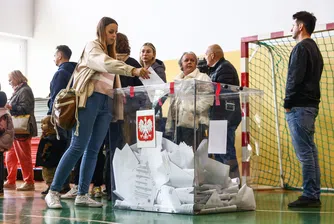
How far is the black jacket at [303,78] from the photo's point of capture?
3.96 metres

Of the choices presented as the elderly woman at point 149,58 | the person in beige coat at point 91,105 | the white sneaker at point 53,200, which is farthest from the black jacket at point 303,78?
the white sneaker at point 53,200

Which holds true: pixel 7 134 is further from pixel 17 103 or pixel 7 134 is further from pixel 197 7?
pixel 197 7

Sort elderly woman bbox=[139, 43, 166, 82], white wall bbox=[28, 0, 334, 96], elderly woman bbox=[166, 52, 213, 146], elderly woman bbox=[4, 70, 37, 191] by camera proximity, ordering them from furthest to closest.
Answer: white wall bbox=[28, 0, 334, 96], elderly woman bbox=[4, 70, 37, 191], elderly woman bbox=[139, 43, 166, 82], elderly woman bbox=[166, 52, 213, 146]

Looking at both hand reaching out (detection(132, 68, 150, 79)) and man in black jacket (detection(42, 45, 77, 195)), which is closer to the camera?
hand reaching out (detection(132, 68, 150, 79))

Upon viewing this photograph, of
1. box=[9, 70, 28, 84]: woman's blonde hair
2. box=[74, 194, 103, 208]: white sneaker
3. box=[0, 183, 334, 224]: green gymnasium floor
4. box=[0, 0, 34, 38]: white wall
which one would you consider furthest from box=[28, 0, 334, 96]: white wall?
box=[74, 194, 103, 208]: white sneaker

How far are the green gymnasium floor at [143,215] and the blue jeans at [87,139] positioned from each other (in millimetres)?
235

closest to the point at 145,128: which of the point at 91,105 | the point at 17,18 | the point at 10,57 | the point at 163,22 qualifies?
the point at 91,105

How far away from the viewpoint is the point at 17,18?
28.4 feet

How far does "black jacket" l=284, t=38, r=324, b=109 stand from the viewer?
396cm

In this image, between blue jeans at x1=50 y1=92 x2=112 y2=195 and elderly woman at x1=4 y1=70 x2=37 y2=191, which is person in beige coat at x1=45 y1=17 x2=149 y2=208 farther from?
elderly woman at x1=4 y1=70 x2=37 y2=191

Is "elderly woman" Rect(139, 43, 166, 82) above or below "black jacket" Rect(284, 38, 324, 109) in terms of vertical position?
above

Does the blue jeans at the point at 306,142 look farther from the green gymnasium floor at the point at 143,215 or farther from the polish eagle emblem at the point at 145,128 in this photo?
the polish eagle emblem at the point at 145,128

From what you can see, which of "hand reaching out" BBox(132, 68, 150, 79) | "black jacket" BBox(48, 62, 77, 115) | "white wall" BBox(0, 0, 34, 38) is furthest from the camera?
"white wall" BBox(0, 0, 34, 38)

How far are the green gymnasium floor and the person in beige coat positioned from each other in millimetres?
211
